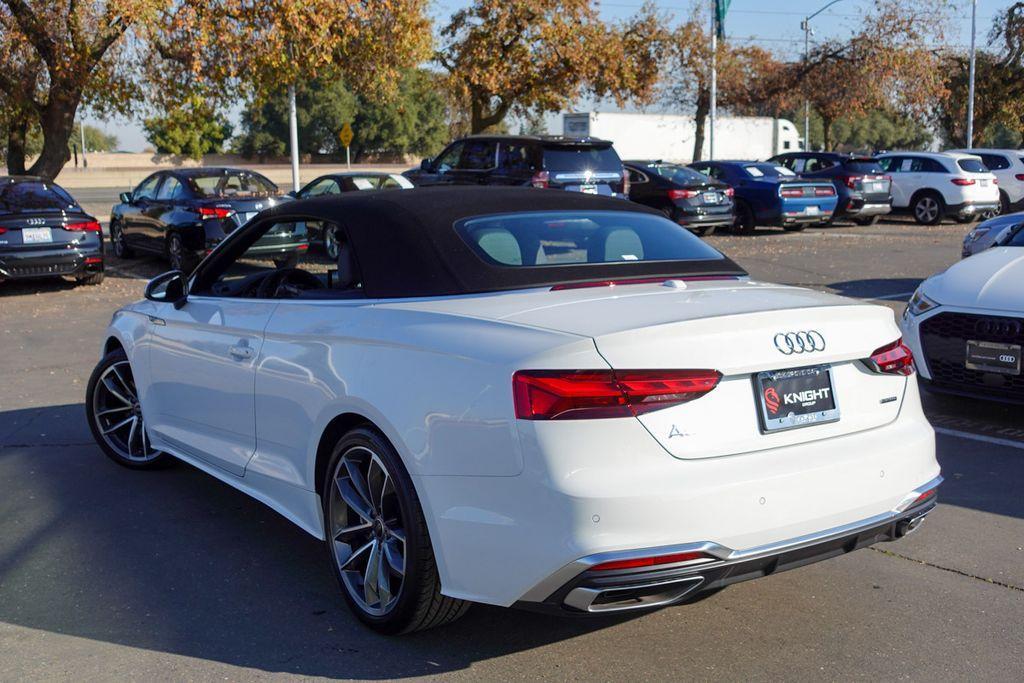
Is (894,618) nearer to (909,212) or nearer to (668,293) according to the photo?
(668,293)

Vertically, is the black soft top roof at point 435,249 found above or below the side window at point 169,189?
below

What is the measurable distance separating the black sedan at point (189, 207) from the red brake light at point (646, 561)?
39.6 feet

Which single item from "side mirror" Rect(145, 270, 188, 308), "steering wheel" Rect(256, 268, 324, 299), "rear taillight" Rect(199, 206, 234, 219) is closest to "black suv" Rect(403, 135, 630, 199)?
"rear taillight" Rect(199, 206, 234, 219)

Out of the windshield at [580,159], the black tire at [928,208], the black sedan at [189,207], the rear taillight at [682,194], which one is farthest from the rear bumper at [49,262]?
the black tire at [928,208]

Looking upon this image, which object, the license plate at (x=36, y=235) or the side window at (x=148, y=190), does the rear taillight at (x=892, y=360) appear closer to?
the license plate at (x=36, y=235)

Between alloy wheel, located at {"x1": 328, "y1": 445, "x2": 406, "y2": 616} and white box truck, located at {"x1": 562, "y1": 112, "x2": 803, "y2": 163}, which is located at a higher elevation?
white box truck, located at {"x1": 562, "y1": 112, "x2": 803, "y2": 163}

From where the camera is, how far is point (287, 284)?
518 cm

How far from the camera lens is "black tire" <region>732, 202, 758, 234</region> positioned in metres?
23.3

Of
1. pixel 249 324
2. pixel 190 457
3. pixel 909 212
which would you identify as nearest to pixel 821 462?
pixel 249 324

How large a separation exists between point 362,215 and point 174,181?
519 inches

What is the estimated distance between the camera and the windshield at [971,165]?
24.7 m

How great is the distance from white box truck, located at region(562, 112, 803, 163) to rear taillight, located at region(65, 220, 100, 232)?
103ft

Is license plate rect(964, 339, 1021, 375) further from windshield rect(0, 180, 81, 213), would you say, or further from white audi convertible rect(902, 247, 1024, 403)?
windshield rect(0, 180, 81, 213)

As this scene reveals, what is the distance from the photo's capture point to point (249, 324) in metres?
4.82
